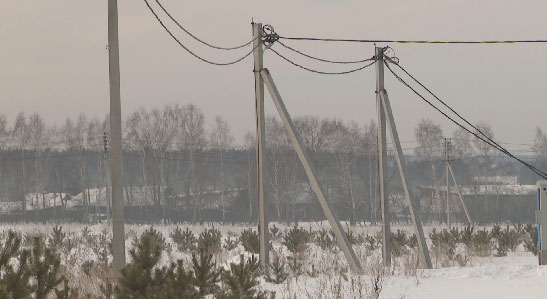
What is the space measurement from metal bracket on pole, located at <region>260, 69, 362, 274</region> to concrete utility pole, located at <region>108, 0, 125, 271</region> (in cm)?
411

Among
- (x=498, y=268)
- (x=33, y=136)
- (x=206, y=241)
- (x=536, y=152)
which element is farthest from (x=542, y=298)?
(x=536, y=152)

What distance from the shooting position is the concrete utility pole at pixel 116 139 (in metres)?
9.20

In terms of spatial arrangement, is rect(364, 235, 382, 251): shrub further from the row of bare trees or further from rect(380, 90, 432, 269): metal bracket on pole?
the row of bare trees

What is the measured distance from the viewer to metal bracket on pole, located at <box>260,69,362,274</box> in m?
13.1

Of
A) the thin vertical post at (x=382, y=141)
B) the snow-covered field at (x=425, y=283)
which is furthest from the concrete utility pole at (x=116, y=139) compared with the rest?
the thin vertical post at (x=382, y=141)

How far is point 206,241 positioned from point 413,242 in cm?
636

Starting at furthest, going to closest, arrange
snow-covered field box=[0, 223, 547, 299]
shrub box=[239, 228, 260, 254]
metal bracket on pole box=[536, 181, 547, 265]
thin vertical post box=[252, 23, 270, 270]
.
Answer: shrub box=[239, 228, 260, 254], metal bracket on pole box=[536, 181, 547, 265], thin vertical post box=[252, 23, 270, 270], snow-covered field box=[0, 223, 547, 299]

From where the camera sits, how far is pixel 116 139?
30.7ft

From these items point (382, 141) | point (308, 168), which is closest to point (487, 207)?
point (382, 141)

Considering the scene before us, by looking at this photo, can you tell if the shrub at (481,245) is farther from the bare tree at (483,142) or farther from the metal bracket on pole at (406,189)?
the bare tree at (483,142)

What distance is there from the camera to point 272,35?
14.1 metres

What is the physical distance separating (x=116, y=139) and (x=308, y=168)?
454 cm

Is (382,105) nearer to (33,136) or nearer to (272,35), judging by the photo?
(272,35)

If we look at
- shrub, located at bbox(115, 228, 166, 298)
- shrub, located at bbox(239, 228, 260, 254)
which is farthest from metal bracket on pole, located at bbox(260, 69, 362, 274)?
shrub, located at bbox(115, 228, 166, 298)
